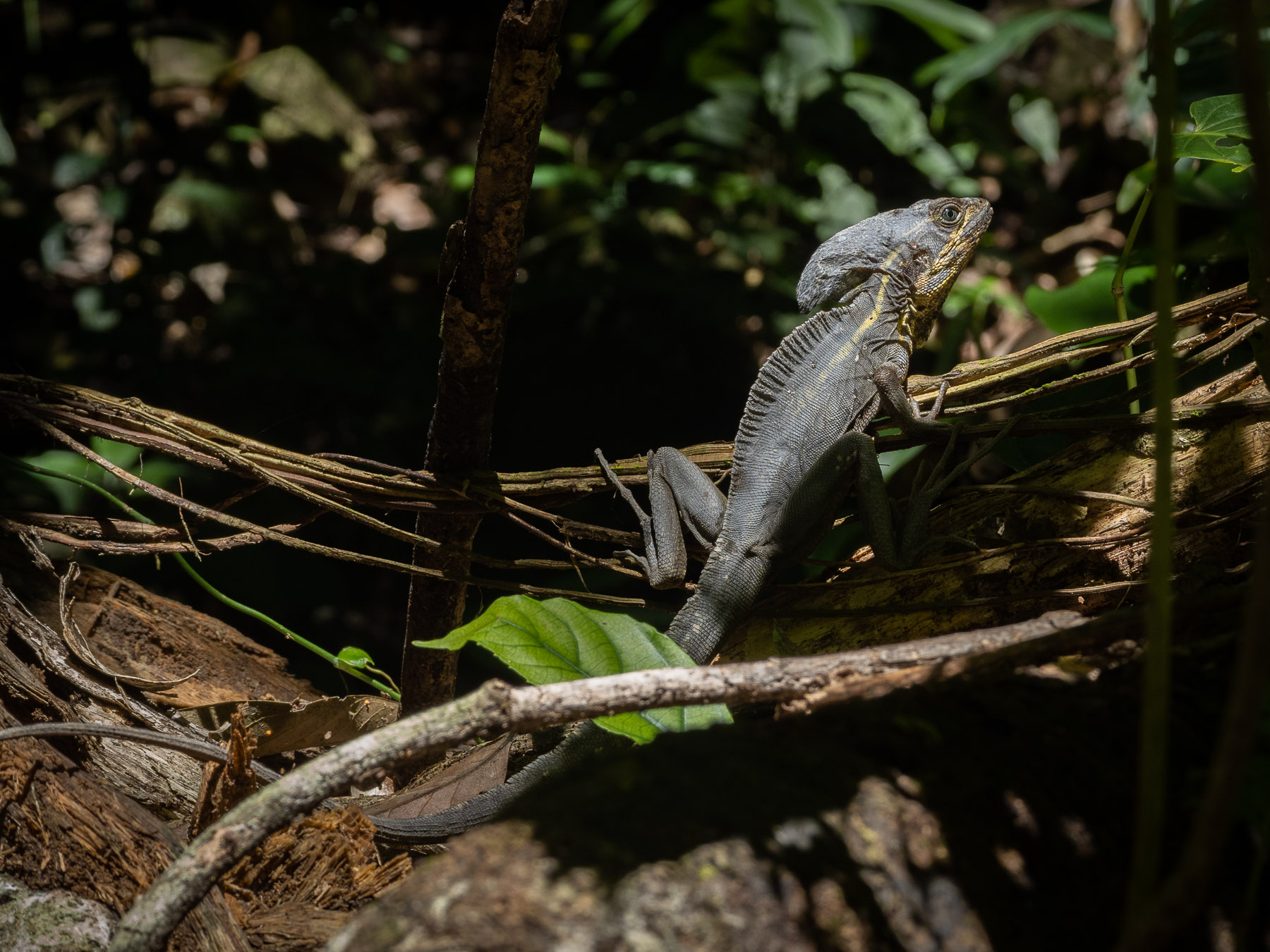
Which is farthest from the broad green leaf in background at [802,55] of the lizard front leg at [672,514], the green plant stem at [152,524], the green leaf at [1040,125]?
the green plant stem at [152,524]

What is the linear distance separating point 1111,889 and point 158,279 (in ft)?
19.4

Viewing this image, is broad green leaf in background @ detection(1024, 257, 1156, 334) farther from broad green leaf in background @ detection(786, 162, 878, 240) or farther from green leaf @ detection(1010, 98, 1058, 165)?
green leaf @ detection(1010, 98, 1058, 165)

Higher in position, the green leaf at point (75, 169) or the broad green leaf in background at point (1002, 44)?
the broad green leaf in background at point (1002, 44)

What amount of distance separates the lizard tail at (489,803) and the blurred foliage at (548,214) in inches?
92.4

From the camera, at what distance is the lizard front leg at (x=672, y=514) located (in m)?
2.62

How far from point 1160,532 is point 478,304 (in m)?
1.72

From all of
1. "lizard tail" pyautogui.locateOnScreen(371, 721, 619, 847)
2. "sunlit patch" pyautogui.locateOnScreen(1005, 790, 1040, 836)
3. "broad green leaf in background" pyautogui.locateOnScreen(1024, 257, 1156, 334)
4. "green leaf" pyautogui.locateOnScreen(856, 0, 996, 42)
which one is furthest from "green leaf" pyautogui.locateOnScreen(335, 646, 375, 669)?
"green leaf" pyautogui.locateOnScreen(856, 0, 996, 42)

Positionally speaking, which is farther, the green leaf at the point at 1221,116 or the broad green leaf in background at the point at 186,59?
the broad green leaf in background at the point at 186,59

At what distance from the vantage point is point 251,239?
5.33 metres

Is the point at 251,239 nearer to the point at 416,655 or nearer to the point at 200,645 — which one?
the point at 200,645

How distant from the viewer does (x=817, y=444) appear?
2711mm

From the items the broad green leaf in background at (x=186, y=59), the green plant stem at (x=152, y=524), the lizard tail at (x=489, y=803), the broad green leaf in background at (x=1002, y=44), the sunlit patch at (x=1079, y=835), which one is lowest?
the lizard tail at (x=489, y=803)

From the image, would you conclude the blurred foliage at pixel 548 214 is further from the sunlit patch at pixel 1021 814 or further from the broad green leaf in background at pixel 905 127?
the sunlit patch at pixel 1021 814

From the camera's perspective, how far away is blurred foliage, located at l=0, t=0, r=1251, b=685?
4676 millimetres
